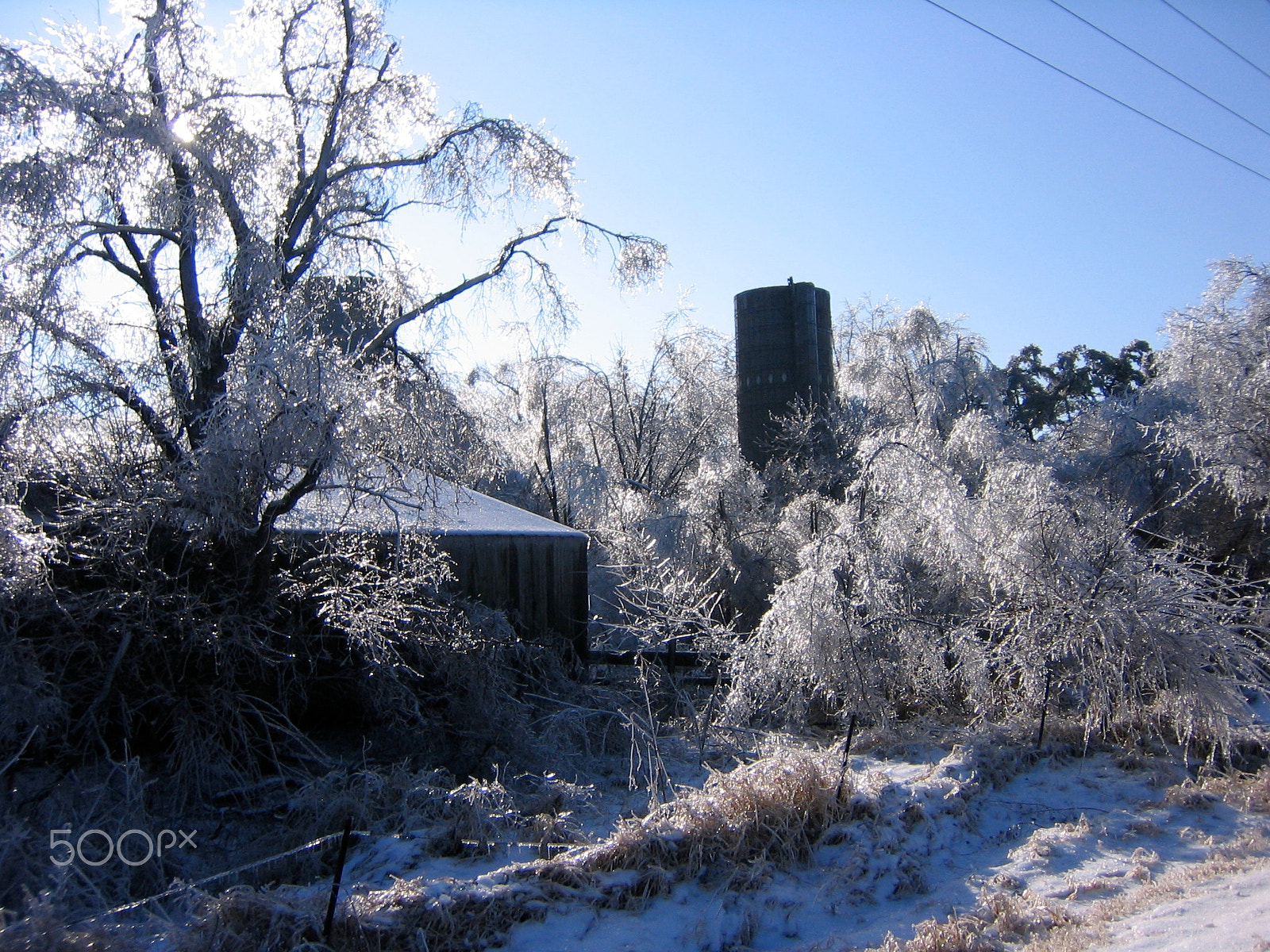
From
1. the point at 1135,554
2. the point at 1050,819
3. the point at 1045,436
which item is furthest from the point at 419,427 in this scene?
the point at 1045,436

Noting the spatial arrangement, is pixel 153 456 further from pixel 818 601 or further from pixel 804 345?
pixel 804 345

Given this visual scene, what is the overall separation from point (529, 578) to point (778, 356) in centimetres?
813

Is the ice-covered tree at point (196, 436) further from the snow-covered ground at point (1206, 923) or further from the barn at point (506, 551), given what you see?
the snow-covered ground at point (1206, 923)

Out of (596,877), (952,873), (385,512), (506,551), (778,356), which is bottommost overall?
(952,873)

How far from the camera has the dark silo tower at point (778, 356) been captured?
16438 millimetres

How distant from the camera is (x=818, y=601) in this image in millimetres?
7906

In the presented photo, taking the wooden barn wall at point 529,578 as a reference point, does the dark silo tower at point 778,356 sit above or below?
above

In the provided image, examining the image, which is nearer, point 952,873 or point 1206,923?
point 1206,923

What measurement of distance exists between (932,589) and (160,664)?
24.0 ft

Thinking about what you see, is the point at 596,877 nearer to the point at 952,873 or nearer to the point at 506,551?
the point at 952,873

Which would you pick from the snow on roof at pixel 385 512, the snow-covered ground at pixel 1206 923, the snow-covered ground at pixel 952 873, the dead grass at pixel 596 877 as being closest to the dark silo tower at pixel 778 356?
the snow on roof at pixel 385 512

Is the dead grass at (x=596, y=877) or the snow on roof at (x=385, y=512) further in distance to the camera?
the snow on roof at (x=385, y=512)

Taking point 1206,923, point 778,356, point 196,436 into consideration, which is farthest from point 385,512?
point 778,356

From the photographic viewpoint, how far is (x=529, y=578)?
10.6 meters
